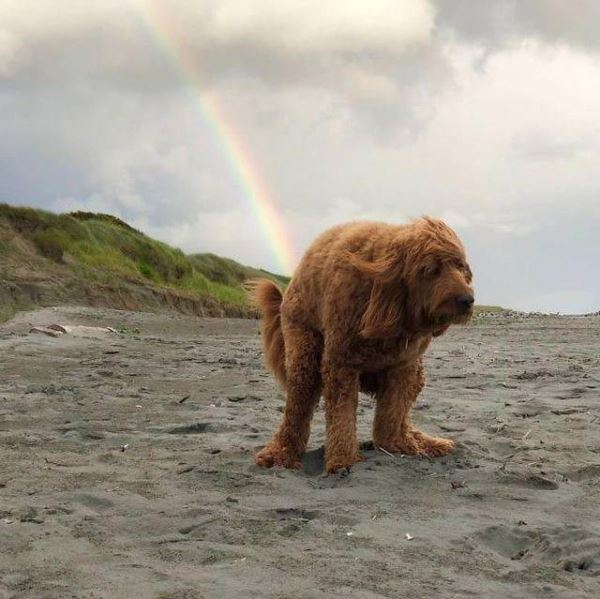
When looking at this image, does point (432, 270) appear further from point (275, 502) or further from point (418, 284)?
point (275, 502)

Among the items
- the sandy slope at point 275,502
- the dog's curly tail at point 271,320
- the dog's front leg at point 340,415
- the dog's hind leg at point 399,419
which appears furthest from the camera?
the dog's curly tail at point 271,320

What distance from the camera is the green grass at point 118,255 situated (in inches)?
1288

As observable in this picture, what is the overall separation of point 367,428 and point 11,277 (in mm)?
22400

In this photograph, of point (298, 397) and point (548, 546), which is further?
point (298, 397)

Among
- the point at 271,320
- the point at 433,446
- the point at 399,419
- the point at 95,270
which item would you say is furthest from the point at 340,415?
the point at 95,270

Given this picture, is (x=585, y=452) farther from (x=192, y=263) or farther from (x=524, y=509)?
(x=192, y=263)

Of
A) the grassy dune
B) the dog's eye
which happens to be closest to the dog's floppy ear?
the dog's eye

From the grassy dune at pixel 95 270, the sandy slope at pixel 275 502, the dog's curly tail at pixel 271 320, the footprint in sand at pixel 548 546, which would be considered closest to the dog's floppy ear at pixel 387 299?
the sandy slope at pixel 275 502

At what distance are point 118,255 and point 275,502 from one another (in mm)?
35444

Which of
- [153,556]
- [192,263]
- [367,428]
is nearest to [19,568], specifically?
[153,556]

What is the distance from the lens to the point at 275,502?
4.70 m

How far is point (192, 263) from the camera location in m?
48.9

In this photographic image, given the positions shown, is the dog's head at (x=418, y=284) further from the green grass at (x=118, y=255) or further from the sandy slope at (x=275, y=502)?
the green grass at (x=118, y=255)

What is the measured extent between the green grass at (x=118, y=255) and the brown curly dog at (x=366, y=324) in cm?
2460
